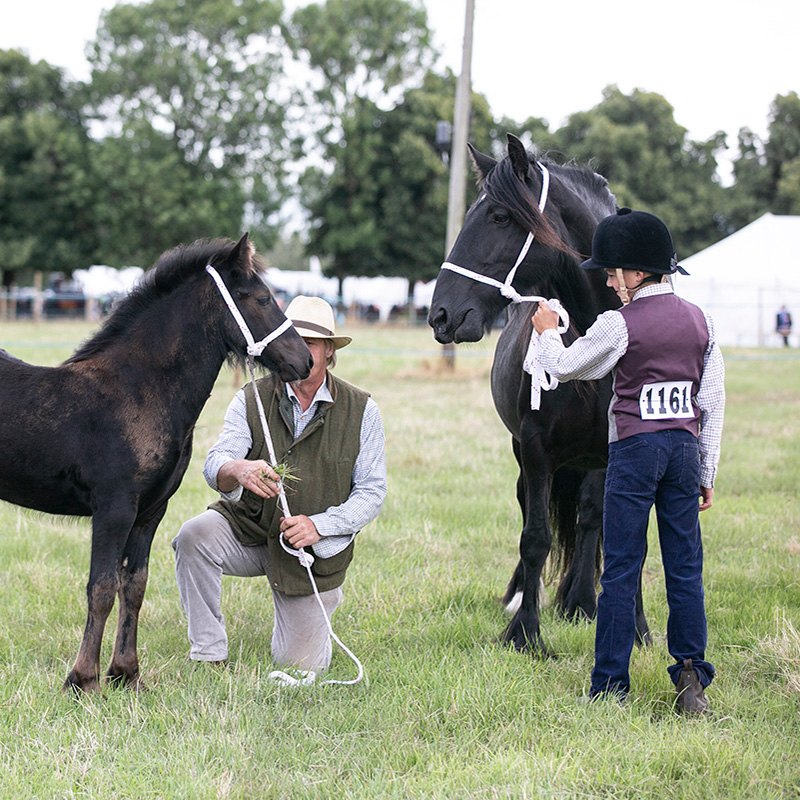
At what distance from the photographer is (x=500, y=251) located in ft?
11.9

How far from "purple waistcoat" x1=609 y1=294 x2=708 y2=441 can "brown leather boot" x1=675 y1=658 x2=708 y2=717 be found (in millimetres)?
922

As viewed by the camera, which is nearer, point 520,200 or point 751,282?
point 520,200

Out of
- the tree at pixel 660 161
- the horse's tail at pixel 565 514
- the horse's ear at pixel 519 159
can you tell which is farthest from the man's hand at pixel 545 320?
the tree at pixel 660 161

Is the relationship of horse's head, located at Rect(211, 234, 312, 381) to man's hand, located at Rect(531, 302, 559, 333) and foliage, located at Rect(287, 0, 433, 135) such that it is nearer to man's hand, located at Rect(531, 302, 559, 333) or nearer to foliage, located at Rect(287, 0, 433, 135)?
man's hand, located at Rect(531, 302, 559, 333)

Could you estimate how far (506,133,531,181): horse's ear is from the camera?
11.7 ft

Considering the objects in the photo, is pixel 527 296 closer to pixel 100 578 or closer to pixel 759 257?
pixel 100 578

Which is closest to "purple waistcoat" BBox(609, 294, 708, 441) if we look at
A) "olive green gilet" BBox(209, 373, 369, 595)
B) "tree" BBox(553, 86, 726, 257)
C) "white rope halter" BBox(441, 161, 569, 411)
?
"white rope halter" BBox(441, 161, 569, 411)

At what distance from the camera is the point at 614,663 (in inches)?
124

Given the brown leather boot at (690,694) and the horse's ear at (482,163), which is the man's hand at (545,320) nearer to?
the horse's ear at (482,163)

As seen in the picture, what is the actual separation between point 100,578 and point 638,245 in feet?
8.07

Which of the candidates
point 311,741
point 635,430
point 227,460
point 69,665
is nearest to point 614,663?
point 635,430

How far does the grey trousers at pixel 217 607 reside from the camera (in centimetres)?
364

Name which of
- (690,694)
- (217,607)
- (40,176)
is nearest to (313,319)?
(217,607)

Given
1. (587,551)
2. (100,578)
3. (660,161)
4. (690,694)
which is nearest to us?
(690,694)
